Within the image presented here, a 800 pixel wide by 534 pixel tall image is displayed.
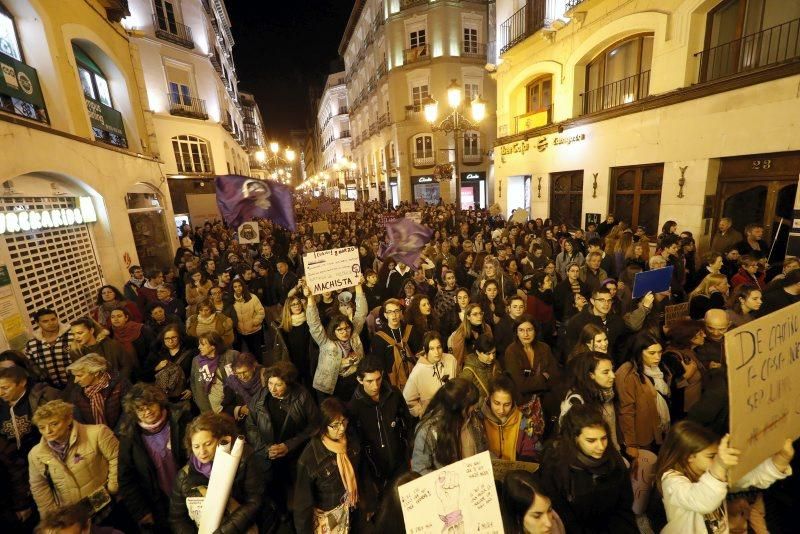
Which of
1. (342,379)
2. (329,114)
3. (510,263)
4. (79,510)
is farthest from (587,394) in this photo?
(329,114)

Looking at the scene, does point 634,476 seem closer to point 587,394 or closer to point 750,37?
point 587,394

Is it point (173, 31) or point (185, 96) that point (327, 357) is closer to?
point (185, 96)

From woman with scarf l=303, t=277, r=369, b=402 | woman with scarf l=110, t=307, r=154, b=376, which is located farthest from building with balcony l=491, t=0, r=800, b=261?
woman with scarf l=110, t=307, r=154, b=376

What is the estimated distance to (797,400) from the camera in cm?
230

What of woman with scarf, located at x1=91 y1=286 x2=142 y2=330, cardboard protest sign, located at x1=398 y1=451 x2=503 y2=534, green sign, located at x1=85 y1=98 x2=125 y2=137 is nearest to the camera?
cardboard protest sign, located at x1=398 y1=451 x2=503 y2=534

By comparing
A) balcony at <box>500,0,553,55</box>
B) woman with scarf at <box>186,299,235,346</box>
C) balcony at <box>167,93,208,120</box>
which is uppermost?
balcony at <box>500,0,553,55</box>

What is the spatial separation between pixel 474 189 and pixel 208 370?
27881mm

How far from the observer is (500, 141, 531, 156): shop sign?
596 inches

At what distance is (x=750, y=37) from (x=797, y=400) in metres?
9.54

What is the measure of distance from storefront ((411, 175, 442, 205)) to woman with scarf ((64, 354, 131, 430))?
1088 inches

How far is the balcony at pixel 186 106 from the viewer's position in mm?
18594

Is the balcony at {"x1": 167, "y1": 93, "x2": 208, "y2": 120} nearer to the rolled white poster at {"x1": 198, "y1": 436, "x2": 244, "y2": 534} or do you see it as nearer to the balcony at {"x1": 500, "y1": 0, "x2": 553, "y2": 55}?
the balcony at {"x1": 500, "y1": 0, "x2": 553, "y2": 55}

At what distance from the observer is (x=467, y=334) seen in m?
4.39

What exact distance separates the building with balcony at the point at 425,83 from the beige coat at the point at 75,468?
75.1ft
